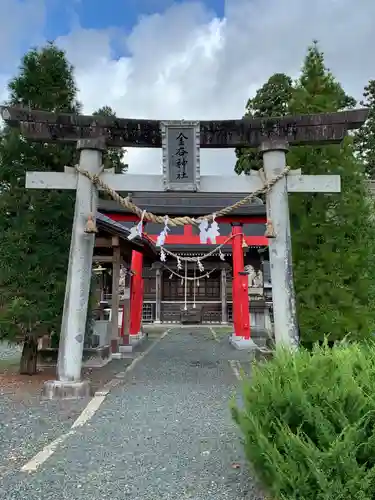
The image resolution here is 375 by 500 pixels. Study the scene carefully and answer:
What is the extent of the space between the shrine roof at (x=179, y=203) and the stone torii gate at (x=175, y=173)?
847 cm

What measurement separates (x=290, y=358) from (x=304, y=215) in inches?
182

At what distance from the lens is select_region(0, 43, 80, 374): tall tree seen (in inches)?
301

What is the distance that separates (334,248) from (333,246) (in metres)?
0.04

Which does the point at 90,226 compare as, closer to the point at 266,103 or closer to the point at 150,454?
the point at 150,454

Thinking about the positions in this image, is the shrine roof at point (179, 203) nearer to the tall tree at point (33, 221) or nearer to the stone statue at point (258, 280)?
the stone statue at point (258, 280)

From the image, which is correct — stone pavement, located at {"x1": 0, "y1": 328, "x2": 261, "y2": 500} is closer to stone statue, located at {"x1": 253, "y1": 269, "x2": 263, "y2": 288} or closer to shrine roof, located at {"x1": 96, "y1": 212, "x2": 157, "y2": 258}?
shrine roof, located at {"x1": 96, "y1": 212, "x2": 157, "y2": 258}

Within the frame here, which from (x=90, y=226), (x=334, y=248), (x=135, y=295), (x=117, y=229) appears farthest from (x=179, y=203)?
(x=90, y=226)

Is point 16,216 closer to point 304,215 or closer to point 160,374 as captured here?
point 160,374

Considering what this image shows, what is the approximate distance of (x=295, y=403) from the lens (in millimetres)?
2896

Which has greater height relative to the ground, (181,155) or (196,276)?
(196,276)

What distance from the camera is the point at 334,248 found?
7.31m

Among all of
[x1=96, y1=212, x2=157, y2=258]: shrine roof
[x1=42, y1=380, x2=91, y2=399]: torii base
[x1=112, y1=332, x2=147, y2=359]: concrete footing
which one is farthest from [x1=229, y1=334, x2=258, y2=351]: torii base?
[x1=42, y1=380, x2=91, y2=399]: torii base

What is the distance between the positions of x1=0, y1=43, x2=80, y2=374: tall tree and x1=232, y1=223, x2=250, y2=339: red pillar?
7431mm

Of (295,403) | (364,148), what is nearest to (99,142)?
(295,403)
